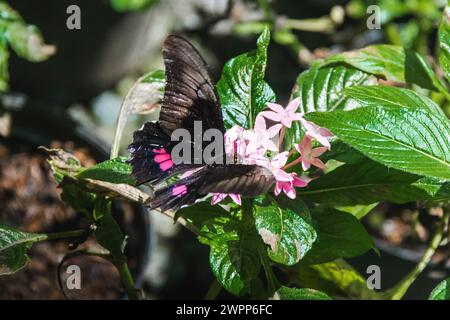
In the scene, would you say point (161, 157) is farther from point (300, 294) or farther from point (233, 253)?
point (300, 294)

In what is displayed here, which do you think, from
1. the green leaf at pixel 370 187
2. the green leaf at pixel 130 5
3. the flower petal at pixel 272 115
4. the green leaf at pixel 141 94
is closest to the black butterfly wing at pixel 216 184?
the flower petal at pixel 272 115

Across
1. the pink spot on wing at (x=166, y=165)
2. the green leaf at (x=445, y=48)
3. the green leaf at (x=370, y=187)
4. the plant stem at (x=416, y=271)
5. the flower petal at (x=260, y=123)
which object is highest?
the green leaf at (x=445, y=48)

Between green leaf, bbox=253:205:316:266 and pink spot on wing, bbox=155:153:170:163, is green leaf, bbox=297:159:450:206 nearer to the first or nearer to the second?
green leaf, bbox=253:205:316:266

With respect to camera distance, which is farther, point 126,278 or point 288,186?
point 126,278

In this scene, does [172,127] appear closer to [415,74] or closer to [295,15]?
[415,74]

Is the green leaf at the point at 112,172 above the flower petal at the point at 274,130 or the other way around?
the other way around

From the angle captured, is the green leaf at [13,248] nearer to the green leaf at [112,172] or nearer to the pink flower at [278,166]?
the green leaf at [112,172]

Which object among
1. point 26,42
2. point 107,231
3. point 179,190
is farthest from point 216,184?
point 26,42
